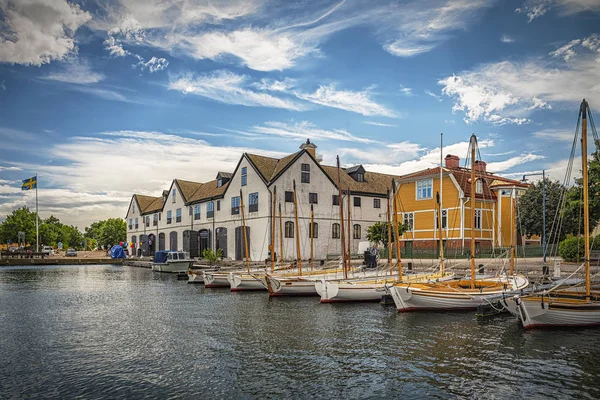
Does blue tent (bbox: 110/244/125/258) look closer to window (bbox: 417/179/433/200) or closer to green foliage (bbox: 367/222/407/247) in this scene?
green foliage (bbox: 367/222/407/247)

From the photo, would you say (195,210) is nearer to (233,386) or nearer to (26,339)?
(26,339)

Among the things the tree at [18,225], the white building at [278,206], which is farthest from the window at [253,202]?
the tree at [18,225]

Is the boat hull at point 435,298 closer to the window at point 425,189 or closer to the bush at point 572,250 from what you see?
the bush at point 572,250

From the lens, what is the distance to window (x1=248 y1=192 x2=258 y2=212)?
173 feet

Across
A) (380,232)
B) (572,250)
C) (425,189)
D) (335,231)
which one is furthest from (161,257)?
(572,250)

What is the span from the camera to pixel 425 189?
47719 mm

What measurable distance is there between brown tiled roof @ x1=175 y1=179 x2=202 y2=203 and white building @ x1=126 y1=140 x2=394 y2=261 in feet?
0.60

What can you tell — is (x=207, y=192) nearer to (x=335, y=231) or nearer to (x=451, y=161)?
(x=335, y=231)

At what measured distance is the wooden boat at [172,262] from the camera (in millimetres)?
52472

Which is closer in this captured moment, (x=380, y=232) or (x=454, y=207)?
(x=454, y=207)

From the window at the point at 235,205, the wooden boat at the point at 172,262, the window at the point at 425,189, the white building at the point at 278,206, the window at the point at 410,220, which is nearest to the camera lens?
→ the window at the point at 425,189

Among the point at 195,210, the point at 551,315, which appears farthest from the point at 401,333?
the point at 195,210

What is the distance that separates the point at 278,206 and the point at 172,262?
45.6 feet

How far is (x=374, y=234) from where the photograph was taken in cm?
4662
